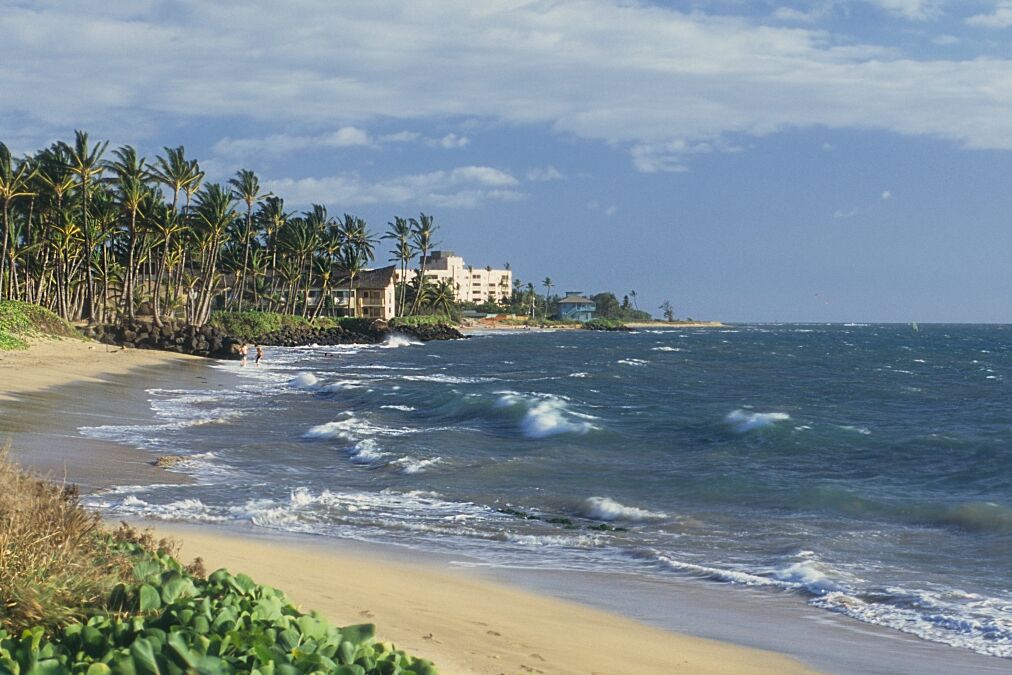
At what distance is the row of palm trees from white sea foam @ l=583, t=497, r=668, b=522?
48.8 meters

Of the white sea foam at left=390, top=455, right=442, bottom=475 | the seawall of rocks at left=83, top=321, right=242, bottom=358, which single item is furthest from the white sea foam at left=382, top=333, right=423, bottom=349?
the white sea foam at left=390, top=455, right=442, bottom=475

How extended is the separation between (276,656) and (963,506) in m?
13.1

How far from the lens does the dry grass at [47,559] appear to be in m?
4.95

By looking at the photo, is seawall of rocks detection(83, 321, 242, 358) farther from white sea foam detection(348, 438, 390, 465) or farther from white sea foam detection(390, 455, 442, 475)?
white sea foam detection(390, 455, 442, 475)

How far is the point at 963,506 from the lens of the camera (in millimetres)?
15016

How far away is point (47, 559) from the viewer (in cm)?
523

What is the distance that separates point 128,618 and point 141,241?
73.4 metres

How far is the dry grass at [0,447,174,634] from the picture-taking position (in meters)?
4.95

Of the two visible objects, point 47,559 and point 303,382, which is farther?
point 303,382

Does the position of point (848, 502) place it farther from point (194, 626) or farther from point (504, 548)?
point (194, 626)

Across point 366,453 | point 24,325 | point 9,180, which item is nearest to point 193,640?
point 366,453

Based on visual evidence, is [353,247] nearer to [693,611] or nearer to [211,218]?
[211,218]

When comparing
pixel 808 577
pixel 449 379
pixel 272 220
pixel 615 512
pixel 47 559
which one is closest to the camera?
pixel 47 559

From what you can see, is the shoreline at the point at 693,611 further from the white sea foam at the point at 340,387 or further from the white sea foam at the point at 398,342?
the white sea foam at the point at 398,342
